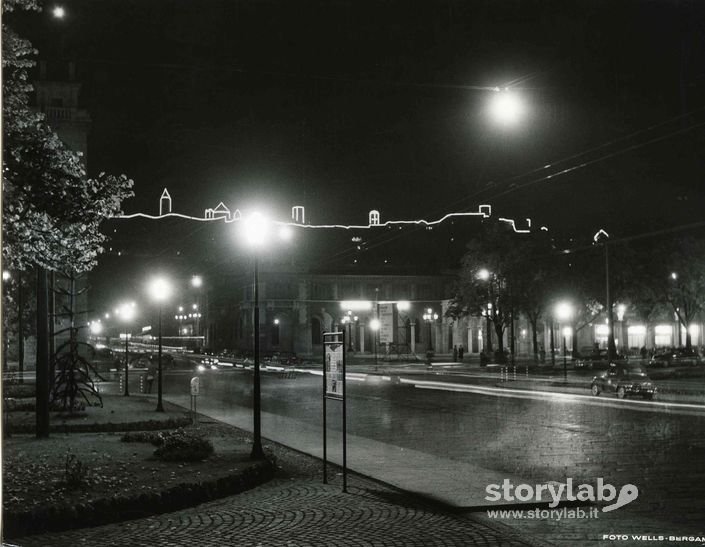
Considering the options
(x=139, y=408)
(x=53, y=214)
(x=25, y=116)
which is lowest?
(x=139, y=408)

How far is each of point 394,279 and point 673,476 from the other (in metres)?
91.8

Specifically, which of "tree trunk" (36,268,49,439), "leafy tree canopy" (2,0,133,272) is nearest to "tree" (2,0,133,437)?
"leafy tree canopy" (2,0,133,272)

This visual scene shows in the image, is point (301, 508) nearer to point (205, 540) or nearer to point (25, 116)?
point (205, 540)

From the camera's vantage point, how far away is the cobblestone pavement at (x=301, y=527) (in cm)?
901

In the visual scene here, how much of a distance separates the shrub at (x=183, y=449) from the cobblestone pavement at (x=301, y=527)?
2.91 m

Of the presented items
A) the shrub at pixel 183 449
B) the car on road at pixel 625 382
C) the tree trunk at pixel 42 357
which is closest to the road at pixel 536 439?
the car on road at pixel 625 382

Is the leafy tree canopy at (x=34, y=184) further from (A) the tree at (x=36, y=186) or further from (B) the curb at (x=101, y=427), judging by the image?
(B) the curb at (x=101, y=427)

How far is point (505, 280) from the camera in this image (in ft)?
204

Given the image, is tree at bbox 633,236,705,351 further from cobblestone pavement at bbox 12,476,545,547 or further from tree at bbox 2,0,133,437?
tree at bbox 2,0,133,437

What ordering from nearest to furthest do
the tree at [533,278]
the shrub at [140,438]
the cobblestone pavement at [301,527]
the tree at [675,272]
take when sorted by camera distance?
1. the cobblestone pavement at [301,527]
2. the shrub at [140,438]
3. the tree at [675,272]
4. the tree at [533,278]

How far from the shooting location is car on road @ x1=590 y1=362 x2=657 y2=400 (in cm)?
3095

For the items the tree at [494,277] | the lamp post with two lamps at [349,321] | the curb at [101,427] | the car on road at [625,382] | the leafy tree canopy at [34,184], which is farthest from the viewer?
the lamp post with two lamps at [349,321]

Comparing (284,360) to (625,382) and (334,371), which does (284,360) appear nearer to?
(625,382)

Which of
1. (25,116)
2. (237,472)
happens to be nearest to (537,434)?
(237,472)
